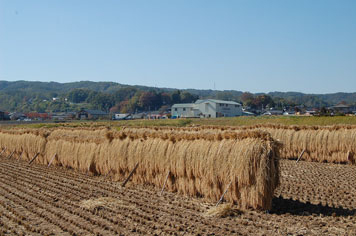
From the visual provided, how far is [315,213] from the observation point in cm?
1020

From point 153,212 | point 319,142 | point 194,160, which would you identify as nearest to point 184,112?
point 319,142

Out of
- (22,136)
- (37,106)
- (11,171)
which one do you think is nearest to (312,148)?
(11,171)

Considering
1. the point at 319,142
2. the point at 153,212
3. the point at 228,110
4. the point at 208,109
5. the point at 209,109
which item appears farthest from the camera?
the point at 228,110

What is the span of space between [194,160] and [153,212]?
2891mm

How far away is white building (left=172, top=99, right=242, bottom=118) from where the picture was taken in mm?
95562

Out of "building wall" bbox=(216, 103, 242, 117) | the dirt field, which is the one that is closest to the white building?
"building wall" bbox=(216, 103, 242, 117)

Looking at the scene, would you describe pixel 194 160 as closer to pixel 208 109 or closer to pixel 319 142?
pixel 319 142

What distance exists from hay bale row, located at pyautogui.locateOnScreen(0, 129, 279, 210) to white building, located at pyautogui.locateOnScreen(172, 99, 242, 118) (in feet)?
252

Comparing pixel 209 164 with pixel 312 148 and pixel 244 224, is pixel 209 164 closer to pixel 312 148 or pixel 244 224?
pixel 244 224

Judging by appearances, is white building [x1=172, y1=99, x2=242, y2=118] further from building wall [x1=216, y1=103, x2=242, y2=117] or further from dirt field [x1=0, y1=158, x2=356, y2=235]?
dirt field [x1=0, y1=158, x2=356, y2=235]

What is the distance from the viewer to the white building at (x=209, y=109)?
95.6 meters

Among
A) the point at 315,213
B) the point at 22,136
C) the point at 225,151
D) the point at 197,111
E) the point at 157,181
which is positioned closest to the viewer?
the point at 315,213

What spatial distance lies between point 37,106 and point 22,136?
18366 centimetres

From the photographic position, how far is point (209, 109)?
9675cm
